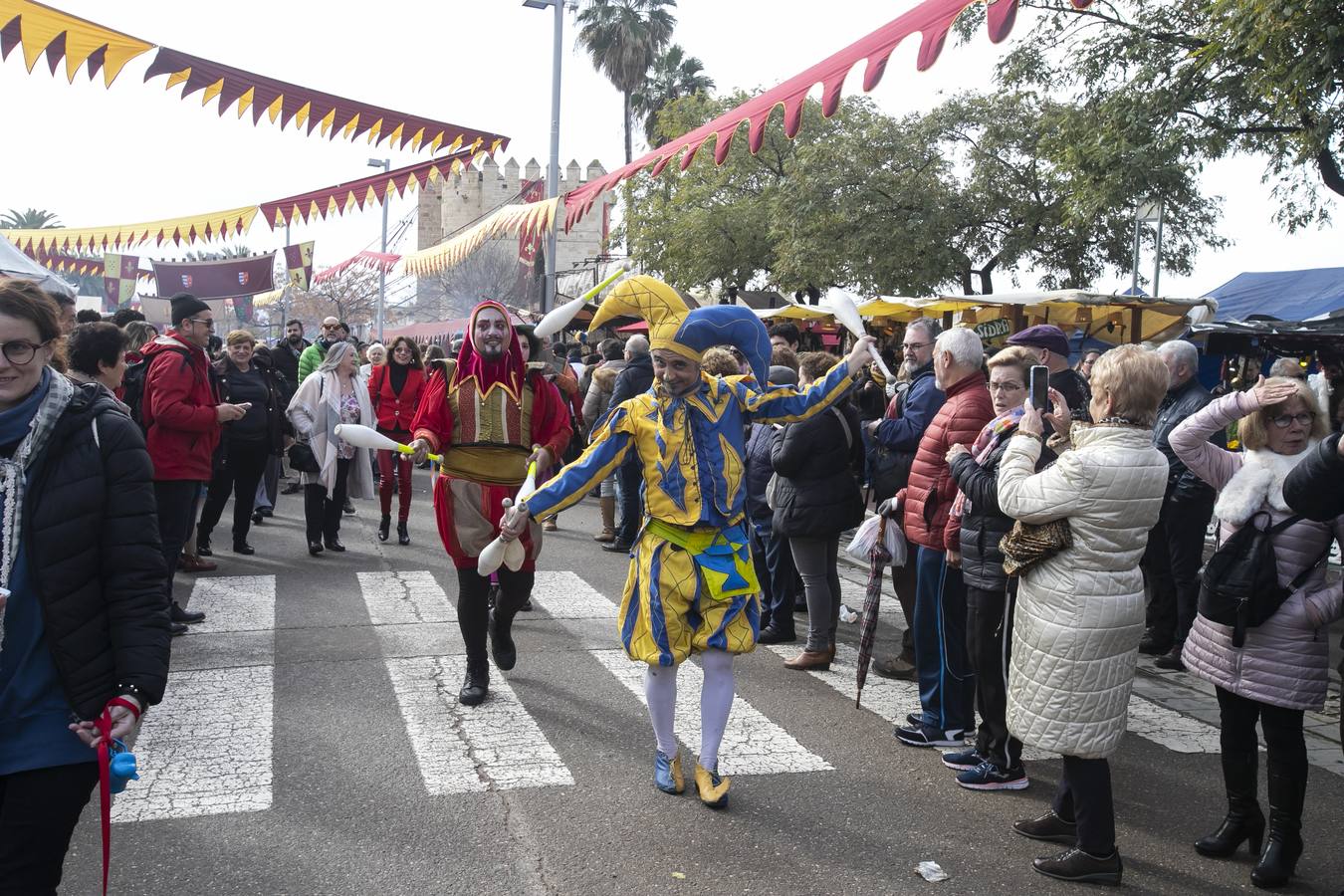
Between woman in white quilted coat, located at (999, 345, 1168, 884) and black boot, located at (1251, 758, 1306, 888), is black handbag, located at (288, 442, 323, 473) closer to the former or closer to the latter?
woman in white quilted coat, located at (999, 345, 1168, 884)

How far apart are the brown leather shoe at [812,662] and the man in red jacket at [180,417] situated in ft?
12.2

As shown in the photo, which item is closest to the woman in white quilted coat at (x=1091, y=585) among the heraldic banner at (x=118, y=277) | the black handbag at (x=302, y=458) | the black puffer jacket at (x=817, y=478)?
the black puffer jacket at (x=817, y=478)

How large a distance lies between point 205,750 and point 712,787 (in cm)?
221

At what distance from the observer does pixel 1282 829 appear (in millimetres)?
3670

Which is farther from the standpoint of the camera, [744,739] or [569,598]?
[569,598]

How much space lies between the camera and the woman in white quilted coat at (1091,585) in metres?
3.47

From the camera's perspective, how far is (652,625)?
13.8ft

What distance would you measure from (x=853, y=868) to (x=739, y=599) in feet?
3.51

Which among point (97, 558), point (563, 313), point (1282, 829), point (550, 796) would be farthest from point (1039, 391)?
point (97, 558)

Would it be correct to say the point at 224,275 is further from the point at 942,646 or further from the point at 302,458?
the point at 942,646

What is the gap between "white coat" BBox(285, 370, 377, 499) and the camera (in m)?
9.22

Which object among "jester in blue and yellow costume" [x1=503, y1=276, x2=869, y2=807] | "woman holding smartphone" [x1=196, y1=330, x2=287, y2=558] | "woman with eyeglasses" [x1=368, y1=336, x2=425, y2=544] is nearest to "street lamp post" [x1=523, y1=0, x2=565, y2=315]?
"woman with eyeglasses" [x1=368, y1=336, x2=425, y2=544]

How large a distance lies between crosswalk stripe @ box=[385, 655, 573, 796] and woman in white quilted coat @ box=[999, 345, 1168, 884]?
1.91 meters

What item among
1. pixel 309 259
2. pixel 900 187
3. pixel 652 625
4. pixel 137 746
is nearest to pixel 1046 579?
pixel 652 625
